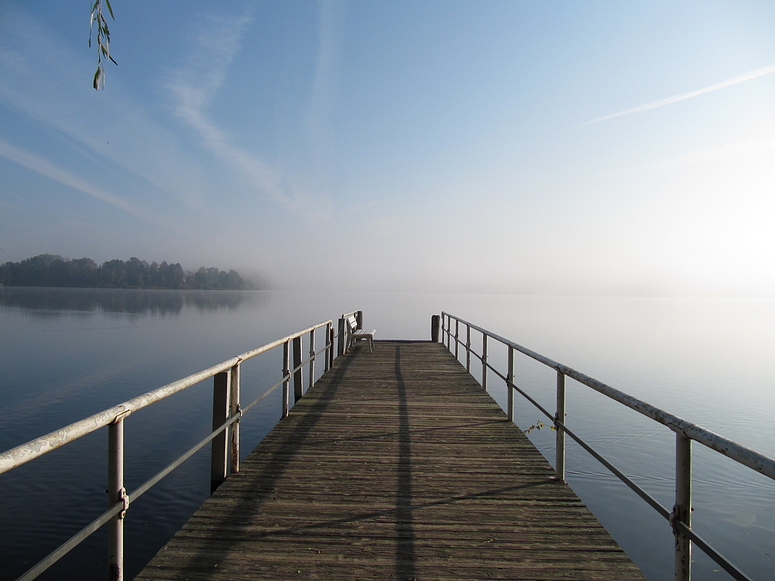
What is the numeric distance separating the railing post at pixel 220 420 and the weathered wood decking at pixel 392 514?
6.1 inches

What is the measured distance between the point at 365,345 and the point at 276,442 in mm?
9256

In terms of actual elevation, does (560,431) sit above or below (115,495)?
below

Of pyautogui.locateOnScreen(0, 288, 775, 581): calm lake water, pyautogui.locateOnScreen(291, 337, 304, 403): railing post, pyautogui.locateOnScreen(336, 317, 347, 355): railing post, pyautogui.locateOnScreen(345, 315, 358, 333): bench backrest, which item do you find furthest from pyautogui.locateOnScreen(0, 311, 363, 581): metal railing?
pyautogui.locateOnScreen(345, 315, 358, 333): bench backrest

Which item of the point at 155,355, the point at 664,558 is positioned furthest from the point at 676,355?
the point at 155,355

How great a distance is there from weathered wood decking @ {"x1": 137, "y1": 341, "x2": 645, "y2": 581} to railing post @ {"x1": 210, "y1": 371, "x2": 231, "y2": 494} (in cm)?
15

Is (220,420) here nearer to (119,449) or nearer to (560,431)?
(119,449)

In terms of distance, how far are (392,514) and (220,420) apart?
1528mm

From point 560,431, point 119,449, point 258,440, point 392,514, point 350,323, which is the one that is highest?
point 119,449

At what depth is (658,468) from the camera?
31.6 feet

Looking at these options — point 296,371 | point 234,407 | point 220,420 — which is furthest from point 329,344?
point 220,420

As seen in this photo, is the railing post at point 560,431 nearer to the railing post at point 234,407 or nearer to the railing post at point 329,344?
the railing post at point 234,407

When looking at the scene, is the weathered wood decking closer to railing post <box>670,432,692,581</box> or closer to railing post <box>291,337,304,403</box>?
railing post <box>670,432,692,581</box>

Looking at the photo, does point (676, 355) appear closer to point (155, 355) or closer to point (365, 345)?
point (365, 345)

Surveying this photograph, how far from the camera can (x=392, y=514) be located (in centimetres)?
302
